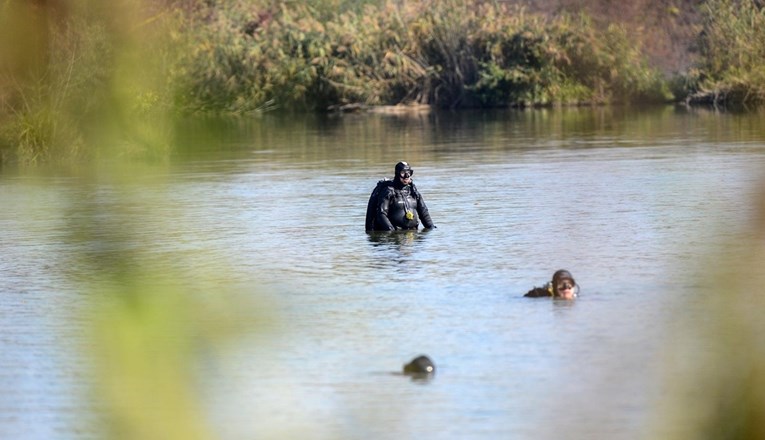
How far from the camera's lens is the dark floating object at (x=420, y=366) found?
10688 millimetres

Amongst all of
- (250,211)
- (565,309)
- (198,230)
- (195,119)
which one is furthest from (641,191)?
(195,119)

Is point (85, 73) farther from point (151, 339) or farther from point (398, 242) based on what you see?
point (398, 242)

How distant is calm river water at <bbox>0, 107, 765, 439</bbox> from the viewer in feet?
11.1

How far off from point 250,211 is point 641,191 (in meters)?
7.80

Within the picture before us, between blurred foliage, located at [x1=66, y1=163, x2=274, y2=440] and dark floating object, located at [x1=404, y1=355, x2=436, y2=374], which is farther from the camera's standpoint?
dark floating object, located at [x1=404, y1=355, x2=436, y2=374]

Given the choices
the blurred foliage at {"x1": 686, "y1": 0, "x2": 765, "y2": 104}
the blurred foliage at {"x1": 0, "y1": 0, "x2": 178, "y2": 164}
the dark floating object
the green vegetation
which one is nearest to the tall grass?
the green vegetation

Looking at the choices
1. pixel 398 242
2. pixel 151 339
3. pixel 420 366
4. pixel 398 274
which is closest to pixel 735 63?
pixel 398 242

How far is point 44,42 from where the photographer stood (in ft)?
8.20

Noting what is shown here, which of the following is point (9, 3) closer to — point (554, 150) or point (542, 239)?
point (542, 239)

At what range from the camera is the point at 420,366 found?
1074 centimetres

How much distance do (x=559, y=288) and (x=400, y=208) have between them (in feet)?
23.0

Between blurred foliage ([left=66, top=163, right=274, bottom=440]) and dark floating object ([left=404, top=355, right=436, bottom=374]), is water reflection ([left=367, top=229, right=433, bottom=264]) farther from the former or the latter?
blurred foliage ([left=66, top=163, right=274, bottom=440])

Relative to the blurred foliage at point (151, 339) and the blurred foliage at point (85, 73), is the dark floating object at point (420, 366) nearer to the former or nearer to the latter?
the blurred foliage at point (85, 73)

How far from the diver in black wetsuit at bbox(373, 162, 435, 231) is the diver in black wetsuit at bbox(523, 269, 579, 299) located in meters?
5.53
